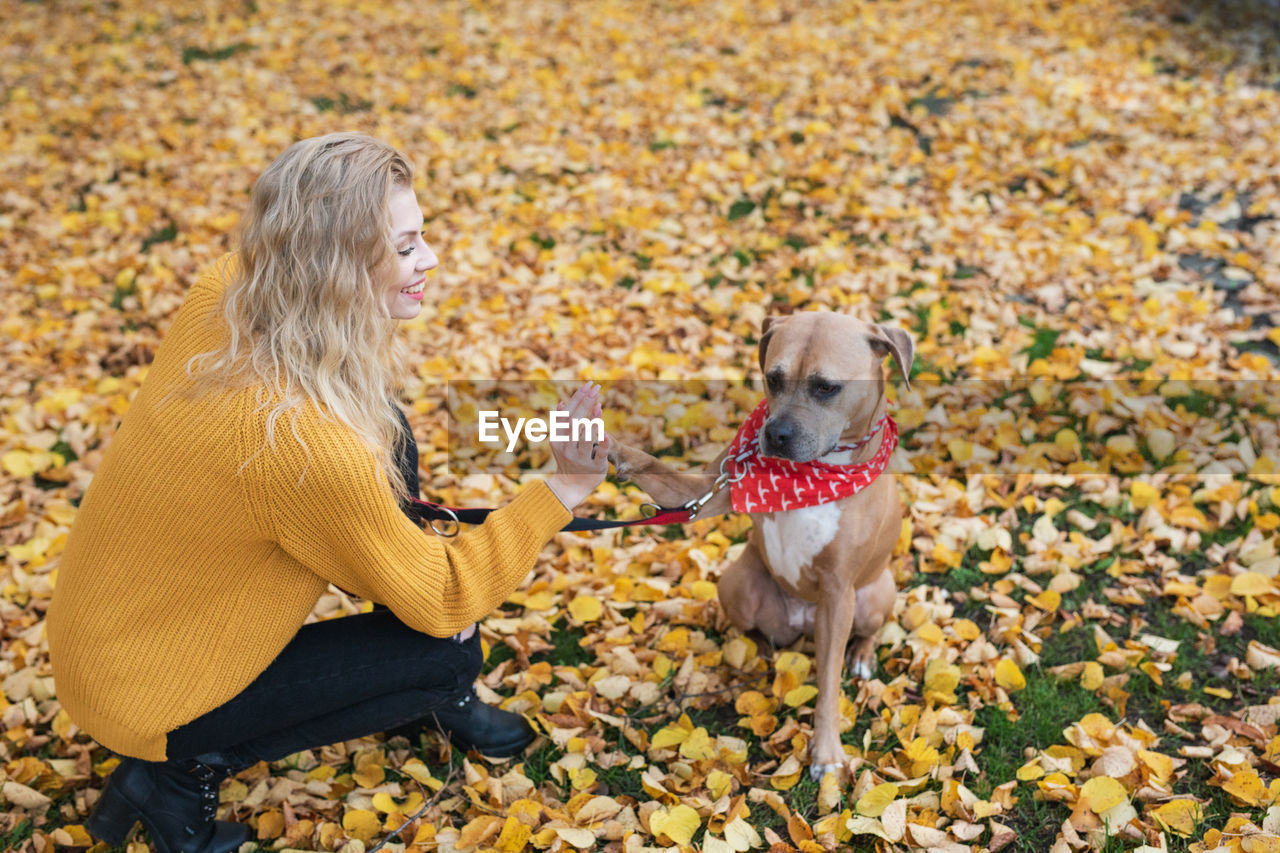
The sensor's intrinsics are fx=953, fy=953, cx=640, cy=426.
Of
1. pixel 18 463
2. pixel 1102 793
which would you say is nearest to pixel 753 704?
pixel 1102 793

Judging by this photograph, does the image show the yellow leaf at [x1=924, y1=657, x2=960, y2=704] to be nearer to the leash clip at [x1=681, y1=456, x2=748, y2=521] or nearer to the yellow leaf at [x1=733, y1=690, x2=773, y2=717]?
the yellow leaf at [x1=733, y1=690, x2=773, y2=717]

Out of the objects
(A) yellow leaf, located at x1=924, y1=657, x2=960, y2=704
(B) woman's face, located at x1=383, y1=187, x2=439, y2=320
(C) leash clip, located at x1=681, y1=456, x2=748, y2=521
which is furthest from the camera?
(A) yellow leaf, located at x1=924, y1=657, x2=960, y2=704

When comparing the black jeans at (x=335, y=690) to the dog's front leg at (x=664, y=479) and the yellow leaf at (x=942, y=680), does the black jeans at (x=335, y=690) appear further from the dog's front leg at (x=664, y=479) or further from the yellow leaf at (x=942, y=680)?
the yellow leaf at (x=942, y=680)

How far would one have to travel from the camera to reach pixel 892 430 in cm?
338

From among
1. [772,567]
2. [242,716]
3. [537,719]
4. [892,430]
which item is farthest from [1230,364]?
[242,716]

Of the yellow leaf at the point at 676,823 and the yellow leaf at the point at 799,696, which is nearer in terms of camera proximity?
the yellow leaf at the point at 676,823

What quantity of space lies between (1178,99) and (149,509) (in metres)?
7.94

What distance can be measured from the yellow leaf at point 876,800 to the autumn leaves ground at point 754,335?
10mm

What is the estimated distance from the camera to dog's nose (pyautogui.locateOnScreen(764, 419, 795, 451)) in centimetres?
307

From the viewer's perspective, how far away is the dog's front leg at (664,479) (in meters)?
3.17

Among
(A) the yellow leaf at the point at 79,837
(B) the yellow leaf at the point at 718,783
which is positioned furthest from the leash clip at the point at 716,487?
(A) the yellow leaf at the point at 79,837

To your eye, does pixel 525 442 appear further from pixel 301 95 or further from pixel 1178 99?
pixel 1178 99

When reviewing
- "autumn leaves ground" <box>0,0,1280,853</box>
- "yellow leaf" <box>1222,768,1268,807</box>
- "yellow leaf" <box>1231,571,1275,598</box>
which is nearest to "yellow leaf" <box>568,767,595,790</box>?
"autumn leaves ground" <box>0,0,1280,853</box>

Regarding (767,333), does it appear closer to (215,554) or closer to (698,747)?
(698,747)
